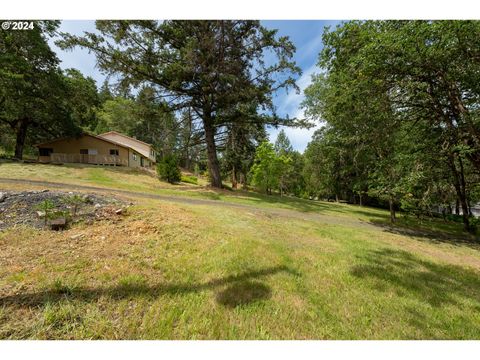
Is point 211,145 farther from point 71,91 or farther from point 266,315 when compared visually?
point 71,91

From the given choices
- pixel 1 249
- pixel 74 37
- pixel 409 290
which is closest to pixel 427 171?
pixel 409 290

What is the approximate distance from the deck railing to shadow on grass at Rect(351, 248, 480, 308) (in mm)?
29327

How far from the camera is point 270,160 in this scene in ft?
99.5

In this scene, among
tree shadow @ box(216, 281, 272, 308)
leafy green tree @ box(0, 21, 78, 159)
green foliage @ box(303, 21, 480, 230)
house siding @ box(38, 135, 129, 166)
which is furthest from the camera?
house siding @ box(38, 135, 129, 166)

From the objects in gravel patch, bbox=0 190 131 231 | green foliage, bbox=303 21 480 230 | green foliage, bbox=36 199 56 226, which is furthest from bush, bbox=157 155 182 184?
green foliage, bbox=36 199 56 226

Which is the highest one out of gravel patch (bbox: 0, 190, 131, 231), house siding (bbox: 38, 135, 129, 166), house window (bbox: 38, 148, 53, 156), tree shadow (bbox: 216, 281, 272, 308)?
house siding (bbox: 38, 135, 129, 166)

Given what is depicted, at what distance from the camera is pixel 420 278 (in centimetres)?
461

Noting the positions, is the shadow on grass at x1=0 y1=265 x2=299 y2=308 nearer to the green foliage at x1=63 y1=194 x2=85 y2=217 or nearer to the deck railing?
the green foliage at x1=63 y1=194 x2=85 y2=217

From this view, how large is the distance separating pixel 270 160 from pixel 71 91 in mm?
25751

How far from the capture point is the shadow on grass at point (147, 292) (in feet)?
8.27

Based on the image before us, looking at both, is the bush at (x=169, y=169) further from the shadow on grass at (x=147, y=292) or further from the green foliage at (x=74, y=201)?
the shadow on grass at (x=147, y=292)

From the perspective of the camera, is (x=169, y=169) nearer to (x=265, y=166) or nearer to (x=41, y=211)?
(x=265, y=166)

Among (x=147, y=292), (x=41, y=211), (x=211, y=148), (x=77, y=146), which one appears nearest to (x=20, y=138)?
(x=77, y=146)

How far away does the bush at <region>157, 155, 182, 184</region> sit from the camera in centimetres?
2048
